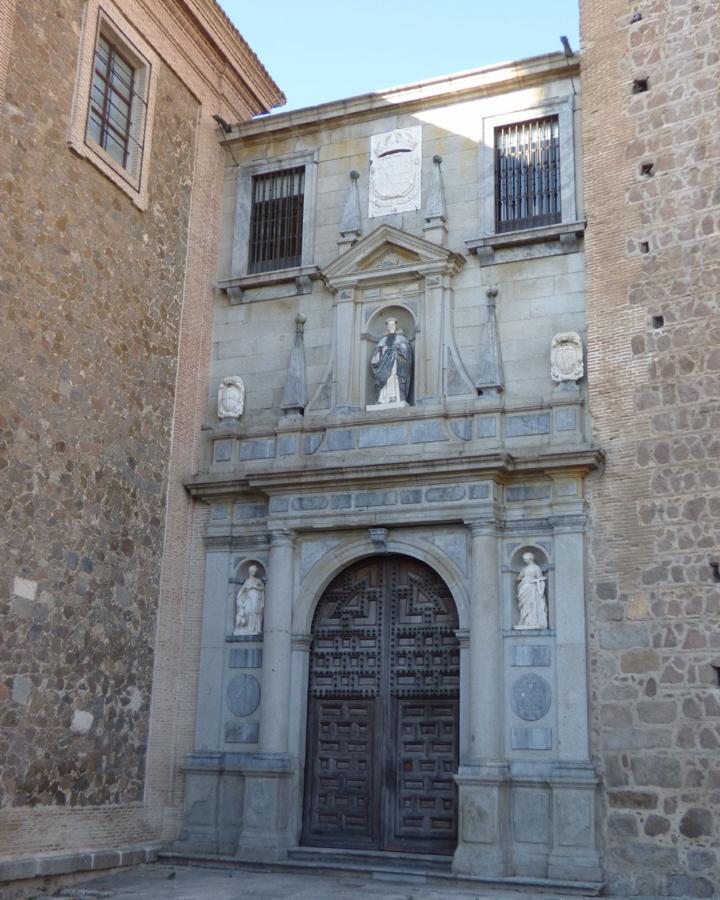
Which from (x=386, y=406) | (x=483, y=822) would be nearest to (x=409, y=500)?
(x=386, y=406)

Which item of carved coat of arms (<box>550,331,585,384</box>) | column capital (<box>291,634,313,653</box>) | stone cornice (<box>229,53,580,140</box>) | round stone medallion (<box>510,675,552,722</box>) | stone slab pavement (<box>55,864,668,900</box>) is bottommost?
stone slab pavement (<box>55,864,668,900</box>)

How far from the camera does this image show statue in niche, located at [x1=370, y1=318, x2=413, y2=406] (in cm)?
1409

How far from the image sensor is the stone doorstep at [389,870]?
11.4m

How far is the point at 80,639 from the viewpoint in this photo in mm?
12336

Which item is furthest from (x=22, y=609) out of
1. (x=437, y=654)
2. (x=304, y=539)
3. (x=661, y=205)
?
(x=661, y=205)

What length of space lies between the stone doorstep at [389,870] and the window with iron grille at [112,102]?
8345mm

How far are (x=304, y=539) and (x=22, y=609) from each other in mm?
3752

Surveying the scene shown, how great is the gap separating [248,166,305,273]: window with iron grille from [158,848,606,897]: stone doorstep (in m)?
7.59

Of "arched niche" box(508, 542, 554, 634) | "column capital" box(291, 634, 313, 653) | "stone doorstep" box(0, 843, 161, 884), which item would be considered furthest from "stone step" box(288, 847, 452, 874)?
"arched niche" box(508, 542, 554, 634)

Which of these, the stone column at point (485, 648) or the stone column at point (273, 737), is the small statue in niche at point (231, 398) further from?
the stone column at point (485, 648)

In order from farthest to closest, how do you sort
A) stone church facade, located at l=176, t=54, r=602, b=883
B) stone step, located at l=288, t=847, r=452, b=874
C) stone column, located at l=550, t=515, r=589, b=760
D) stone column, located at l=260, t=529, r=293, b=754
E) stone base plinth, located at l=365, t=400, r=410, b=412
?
stone base plinth, located at l=365, t=400, r=410, b=412 < stone column, located at l=260, t=529, r=293, b=754 < stone church facade, located at l=176, t=54, r=602, b=883 < stone step, located at l=288, t=847, r=452, b=874 < stone column, located at l=550, t=515, r=589, b=760

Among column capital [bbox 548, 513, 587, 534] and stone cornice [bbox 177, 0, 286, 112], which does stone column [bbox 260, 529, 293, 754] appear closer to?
column capital [bbox 548, 513, 587, 534]

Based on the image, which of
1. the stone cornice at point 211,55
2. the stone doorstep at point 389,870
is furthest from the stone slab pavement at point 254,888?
the stone cornice at point 211,55

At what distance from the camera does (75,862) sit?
464 inches
